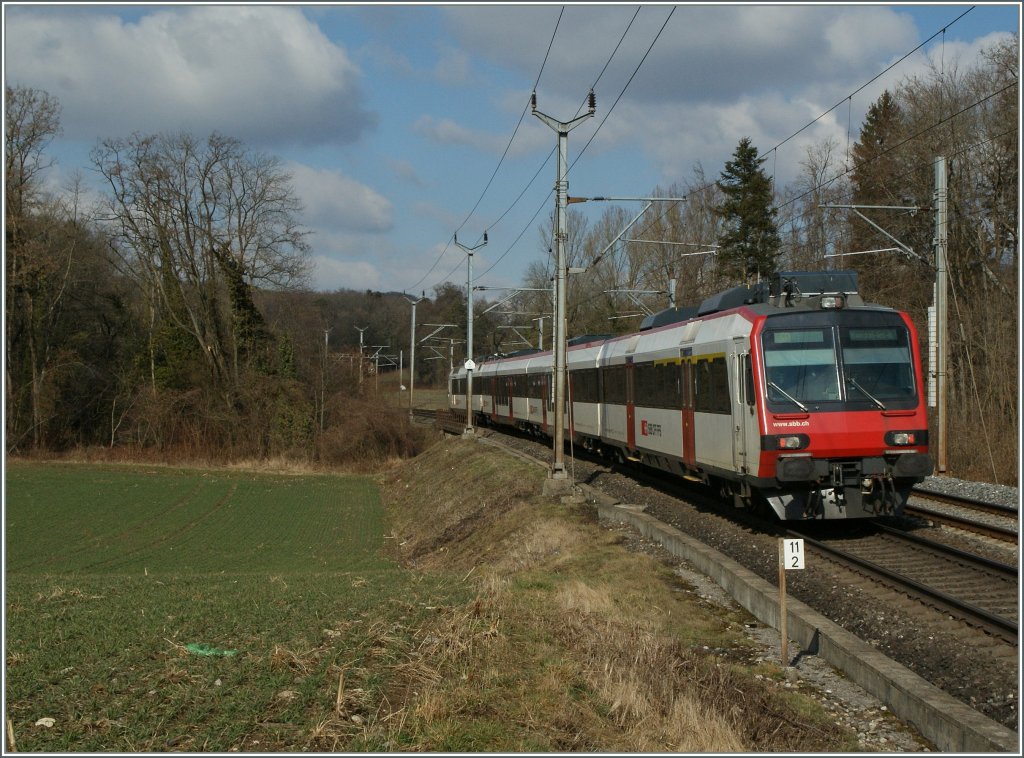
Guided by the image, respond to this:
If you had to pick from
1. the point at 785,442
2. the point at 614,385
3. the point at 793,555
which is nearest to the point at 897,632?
the point at 793,555

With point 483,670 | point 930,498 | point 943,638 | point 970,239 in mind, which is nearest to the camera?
point 483,670

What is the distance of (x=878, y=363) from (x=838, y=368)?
0.58 m

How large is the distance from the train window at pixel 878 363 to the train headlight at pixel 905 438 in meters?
0.47

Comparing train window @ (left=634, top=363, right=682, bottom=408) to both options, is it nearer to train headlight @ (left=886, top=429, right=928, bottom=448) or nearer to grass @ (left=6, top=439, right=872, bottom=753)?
grass @ (left=6, top=439, right=872, bottom=753)

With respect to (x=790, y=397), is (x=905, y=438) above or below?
below

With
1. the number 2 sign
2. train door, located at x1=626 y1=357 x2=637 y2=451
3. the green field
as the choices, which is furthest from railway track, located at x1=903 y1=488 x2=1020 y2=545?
the green field

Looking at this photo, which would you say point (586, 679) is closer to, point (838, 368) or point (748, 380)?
point (748, 380)

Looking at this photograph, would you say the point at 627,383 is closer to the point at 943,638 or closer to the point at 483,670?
the point at 943,638

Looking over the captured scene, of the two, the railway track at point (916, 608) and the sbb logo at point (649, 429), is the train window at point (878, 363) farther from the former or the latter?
the sbb logo at point (649, 429)

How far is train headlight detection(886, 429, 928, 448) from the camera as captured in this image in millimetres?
12836

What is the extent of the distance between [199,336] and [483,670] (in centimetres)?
4954

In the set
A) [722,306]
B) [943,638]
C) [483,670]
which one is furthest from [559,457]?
[483,670]

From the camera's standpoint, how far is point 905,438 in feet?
42.2

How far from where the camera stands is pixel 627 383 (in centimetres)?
2184
